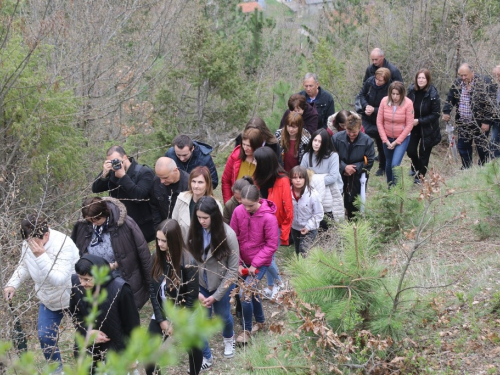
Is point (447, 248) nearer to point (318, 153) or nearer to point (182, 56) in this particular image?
point (318, 153)

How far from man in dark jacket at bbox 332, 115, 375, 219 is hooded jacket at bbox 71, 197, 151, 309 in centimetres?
300

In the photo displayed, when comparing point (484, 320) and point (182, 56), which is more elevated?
point (182, 56)

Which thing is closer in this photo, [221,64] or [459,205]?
[459,205]

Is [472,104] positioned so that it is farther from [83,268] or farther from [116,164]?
[83,268]

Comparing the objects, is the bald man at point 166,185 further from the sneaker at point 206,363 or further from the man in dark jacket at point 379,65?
the man in dark jacket at point 379,65

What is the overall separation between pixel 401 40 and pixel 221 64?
14.1 ft

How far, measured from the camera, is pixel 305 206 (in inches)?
250

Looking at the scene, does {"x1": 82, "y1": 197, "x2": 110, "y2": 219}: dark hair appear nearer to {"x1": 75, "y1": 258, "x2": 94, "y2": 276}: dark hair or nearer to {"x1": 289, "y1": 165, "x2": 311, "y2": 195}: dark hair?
{"x1": 75, "y1": 258, "x2": 94, "y2": 276}: dark hair

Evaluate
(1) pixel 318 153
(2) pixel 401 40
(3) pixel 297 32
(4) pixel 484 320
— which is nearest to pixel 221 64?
(2) pixel 401 40

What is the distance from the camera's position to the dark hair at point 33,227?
470cm

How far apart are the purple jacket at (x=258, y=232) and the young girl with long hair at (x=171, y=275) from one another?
0.83 m

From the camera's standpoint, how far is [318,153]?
22.4 ft

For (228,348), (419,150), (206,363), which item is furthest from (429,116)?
(206,363)

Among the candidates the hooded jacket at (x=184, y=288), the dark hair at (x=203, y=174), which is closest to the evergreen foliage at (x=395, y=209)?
the dark hair at (x=203, y=174)
